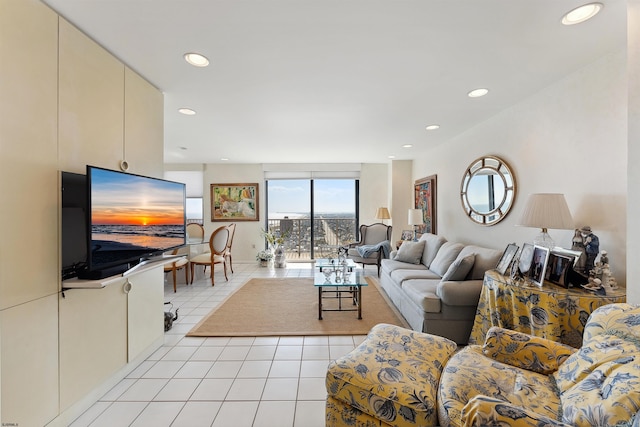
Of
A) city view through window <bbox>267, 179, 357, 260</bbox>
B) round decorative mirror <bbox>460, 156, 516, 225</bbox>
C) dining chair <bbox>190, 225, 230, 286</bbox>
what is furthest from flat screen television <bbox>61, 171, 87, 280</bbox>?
city view through window <bbox>267, 179, 357, 260</bbox>

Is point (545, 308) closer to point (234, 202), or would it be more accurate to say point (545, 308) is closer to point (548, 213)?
point (548, 213)

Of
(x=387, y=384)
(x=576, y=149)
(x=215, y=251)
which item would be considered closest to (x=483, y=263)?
(x=576, y=149)

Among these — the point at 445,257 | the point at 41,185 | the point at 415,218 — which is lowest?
the point at 445,257

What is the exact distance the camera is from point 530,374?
136 centimetres

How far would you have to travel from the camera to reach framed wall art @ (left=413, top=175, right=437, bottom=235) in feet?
15.0

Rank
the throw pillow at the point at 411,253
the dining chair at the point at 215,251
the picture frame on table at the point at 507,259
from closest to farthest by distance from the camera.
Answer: the picture frame on table at the point at 507,259 → the throw pillow at the point at 411,253 → the dining chair at the point at 215,251

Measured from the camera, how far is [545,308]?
175 cm

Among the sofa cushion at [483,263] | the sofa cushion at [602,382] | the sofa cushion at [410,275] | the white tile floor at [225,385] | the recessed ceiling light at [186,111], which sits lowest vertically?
the white tile floor at [225,385]

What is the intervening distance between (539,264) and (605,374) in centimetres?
111

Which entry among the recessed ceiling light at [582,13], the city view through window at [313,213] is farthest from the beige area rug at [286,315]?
the recessed ceiling light at [582,13]

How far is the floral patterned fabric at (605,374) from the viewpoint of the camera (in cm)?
89

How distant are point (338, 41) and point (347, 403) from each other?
2.08 metres

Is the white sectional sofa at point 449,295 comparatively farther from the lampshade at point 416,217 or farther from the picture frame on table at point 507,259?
the lampshade at point 416,217

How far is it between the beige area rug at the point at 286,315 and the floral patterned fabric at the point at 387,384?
124 cm
